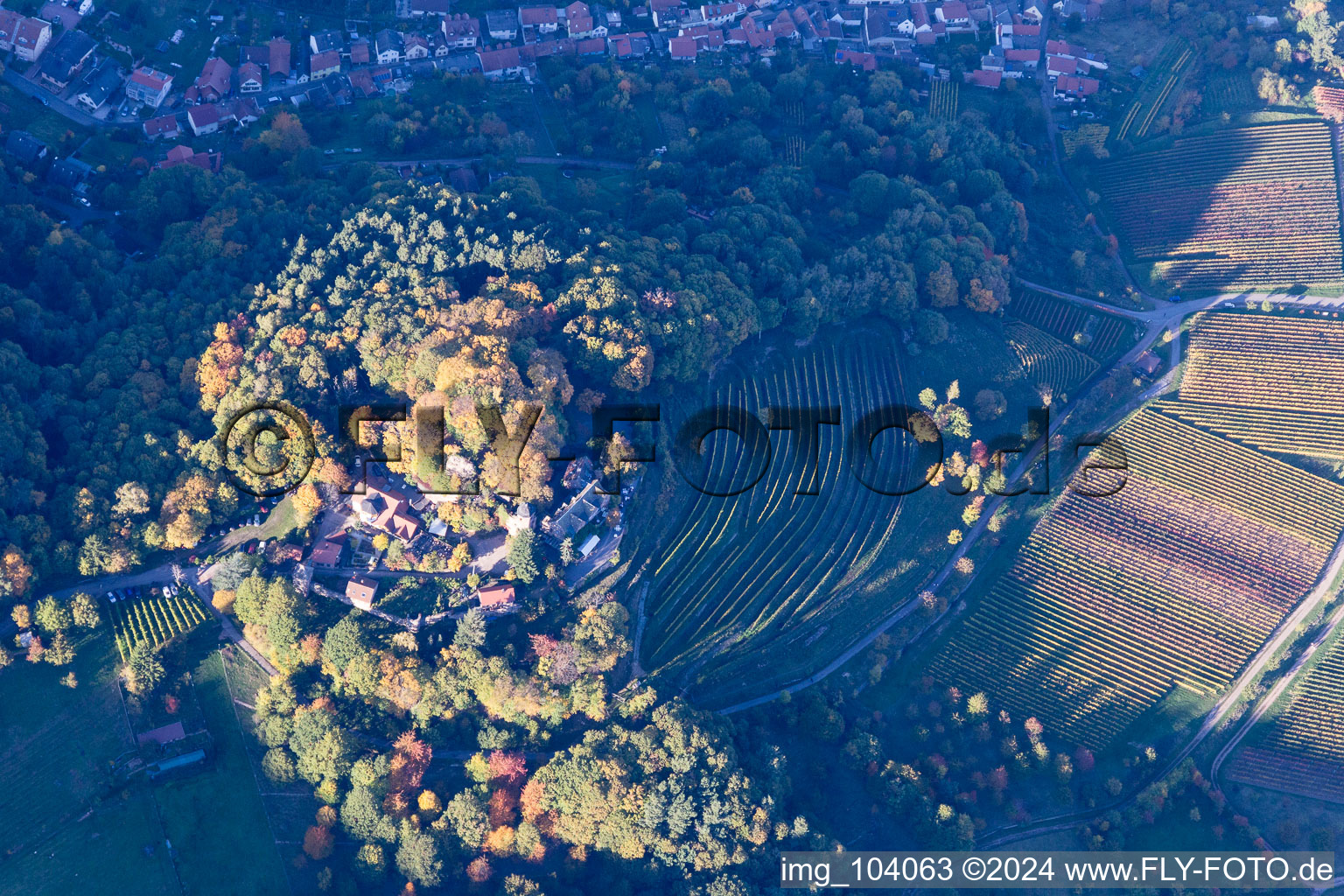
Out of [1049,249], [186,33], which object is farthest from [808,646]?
[186,33]

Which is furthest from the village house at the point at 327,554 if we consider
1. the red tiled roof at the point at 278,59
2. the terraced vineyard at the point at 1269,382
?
the terraced vineyard at the point at 1269,382

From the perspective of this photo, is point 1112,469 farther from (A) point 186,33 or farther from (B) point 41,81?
(B) point 41,81

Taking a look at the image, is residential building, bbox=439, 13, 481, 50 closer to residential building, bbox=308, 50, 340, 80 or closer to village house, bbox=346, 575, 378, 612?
residential building, bbox=308, 50, 340, 80

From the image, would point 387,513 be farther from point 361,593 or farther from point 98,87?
point 98,87

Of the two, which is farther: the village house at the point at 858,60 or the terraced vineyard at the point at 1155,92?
the village house at the point at 858,60

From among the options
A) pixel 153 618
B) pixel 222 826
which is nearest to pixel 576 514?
pixel 153 618

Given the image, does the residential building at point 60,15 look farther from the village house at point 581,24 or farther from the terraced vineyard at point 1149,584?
the terraced vineyard at point 1149,584

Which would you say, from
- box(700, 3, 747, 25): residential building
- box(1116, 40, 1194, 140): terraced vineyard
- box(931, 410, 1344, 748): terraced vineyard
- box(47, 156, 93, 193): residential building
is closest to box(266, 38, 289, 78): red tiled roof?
box(47, 156, 93, 193): residential building
